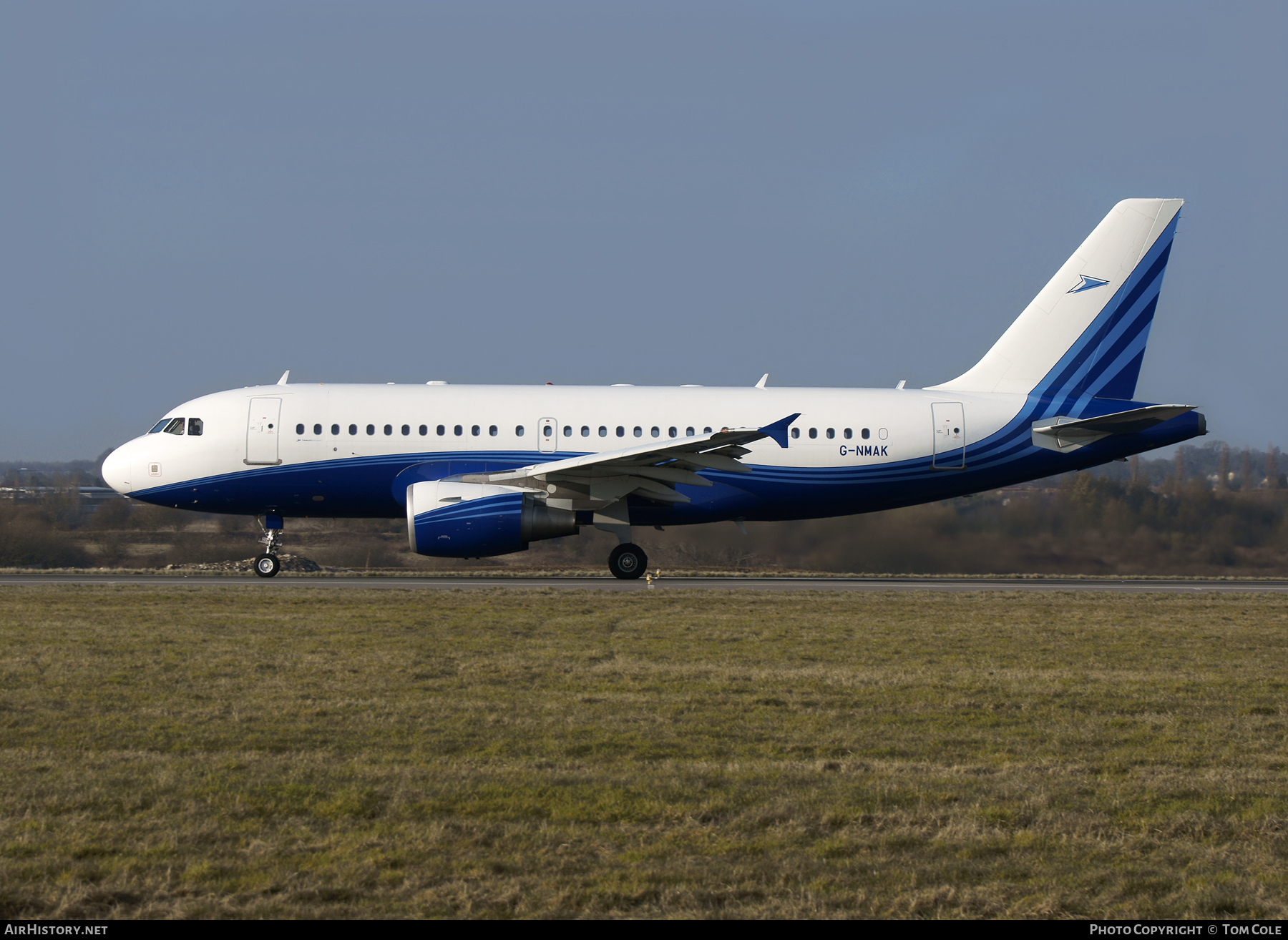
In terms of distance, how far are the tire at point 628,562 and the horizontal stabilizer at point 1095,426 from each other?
8865mm

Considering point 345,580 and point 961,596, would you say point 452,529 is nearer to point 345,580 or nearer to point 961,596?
point 345,580

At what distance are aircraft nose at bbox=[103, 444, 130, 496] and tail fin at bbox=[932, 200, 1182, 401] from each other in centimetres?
1856

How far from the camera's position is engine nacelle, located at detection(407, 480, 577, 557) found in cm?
2064

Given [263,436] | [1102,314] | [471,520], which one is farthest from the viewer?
[1102,314]

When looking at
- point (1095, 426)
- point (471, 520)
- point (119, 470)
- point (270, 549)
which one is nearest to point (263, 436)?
point (270, 549)

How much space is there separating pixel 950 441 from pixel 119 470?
17412 millimetres

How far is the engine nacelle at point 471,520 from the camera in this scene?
2064 centimetres

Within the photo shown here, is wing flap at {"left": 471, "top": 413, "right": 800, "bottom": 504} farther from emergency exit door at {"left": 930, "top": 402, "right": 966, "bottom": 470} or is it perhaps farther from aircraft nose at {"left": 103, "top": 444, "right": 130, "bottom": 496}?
aircraft nose at {"left": 103, "top": 444, "right": 130, "bottom": 496}

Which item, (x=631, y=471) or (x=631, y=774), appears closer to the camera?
(x=631, y=774)

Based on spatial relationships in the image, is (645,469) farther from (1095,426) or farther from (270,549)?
(1095,426)

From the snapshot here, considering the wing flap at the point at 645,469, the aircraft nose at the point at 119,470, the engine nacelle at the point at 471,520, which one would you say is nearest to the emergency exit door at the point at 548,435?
the wing flap at the point at 645,469

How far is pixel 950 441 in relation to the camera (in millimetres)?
23906

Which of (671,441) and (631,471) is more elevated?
(671,441)
